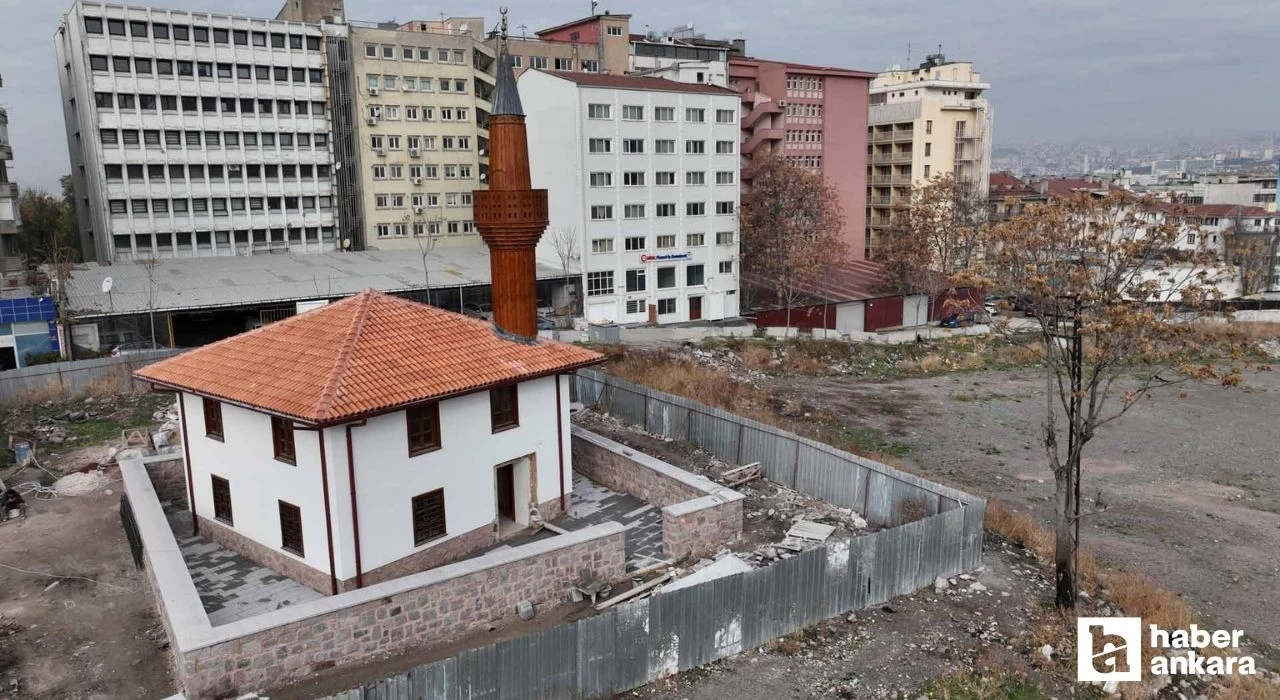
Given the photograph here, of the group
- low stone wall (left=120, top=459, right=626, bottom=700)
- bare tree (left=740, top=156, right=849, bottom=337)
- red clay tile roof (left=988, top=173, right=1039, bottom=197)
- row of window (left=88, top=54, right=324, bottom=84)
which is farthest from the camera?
red clay tile roof (left=988, top=173, right=1039, bottom=197)

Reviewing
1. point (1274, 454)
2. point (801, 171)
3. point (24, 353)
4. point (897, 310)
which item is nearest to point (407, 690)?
point (1274, 454)

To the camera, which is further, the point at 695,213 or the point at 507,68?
the point at 695,213

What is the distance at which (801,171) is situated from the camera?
61.4m

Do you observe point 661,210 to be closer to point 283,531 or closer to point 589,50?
point 589,50

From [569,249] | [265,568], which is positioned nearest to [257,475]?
[265,568]

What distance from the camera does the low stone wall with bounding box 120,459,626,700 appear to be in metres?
12.1

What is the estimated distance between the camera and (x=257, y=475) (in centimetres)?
1683

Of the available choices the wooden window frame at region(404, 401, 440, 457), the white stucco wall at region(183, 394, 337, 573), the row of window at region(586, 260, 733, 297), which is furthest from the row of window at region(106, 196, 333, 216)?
the wooden window frame at region(404, 401, 440, 457)

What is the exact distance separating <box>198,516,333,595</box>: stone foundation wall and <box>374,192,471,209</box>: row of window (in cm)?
4594

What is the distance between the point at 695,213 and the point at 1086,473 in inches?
1367

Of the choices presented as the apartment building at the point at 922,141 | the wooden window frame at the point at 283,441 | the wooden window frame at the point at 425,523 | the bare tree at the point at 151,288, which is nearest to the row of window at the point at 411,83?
the bare tree at the point at 151,288

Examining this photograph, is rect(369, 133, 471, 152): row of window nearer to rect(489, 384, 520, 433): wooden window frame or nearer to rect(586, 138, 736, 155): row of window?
rect(586, 138, 736, 155): row of window

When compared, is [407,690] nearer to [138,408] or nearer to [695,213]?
[138,408]

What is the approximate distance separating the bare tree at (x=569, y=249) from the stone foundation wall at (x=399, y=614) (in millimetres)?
37499
